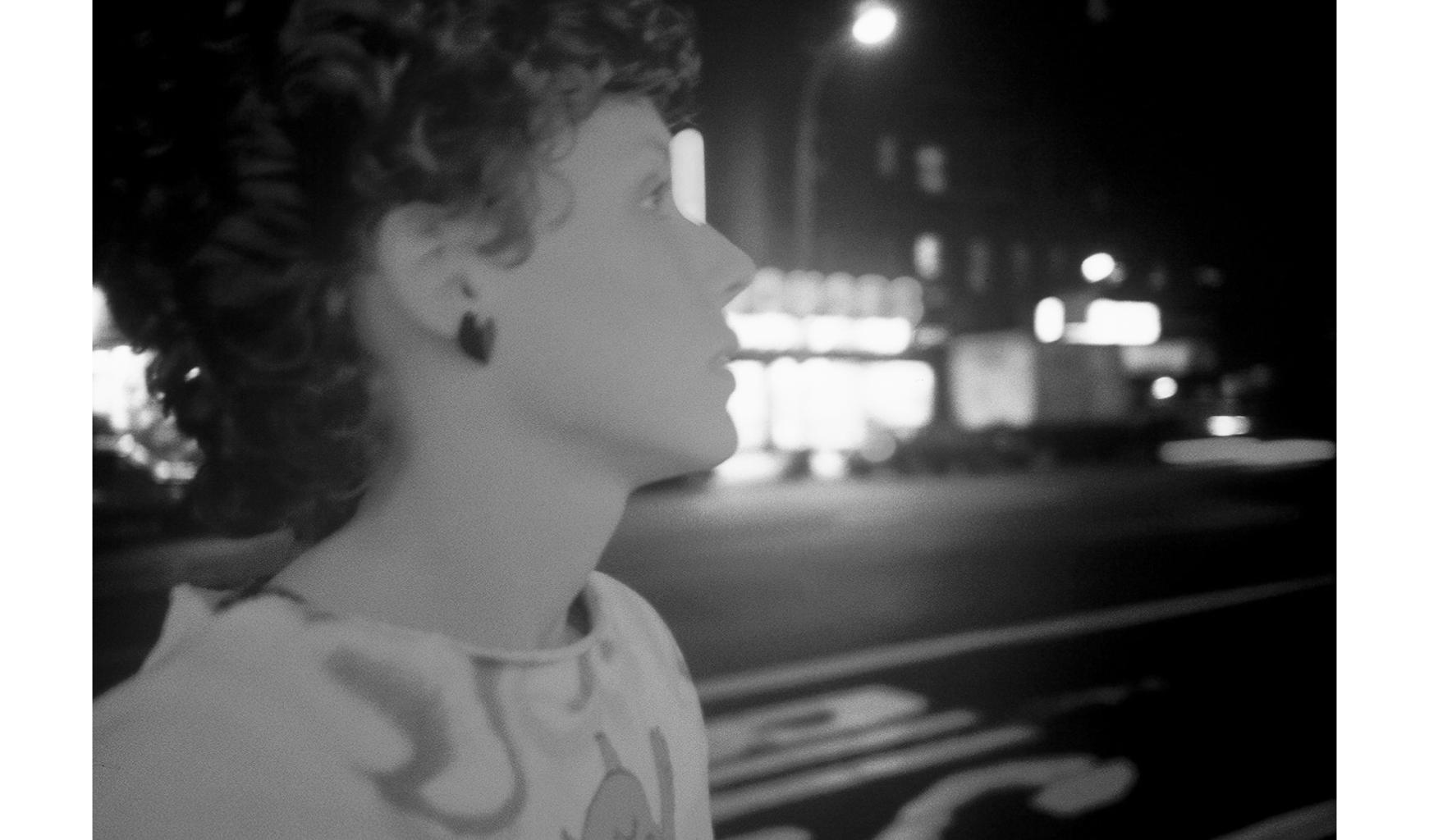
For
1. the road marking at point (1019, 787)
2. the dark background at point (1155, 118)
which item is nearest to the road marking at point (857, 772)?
the road marking at point (1019, 787)

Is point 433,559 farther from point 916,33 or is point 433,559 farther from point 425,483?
point 916,33

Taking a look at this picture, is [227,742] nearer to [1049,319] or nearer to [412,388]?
[412,388]

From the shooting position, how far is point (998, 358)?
8164mm

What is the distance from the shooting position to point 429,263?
0.89 m

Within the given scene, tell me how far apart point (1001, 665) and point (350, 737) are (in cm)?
375

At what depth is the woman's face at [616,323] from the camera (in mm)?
Result: 934

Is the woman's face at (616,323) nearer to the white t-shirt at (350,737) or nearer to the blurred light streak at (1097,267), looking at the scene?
the white t-shirt at (350,737)

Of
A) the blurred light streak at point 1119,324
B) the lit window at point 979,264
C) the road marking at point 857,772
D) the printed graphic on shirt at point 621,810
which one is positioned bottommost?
the road marking at point 857,772

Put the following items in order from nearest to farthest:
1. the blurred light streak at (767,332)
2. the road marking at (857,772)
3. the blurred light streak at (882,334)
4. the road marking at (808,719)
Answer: the road marking at (857,772), the road marking at (808,719), the blurred light streak at (767,332), the blurred light streak at (882,334)

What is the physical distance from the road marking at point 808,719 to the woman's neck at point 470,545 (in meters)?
2.31

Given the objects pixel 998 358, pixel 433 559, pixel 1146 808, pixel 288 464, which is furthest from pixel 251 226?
pixel 998 358

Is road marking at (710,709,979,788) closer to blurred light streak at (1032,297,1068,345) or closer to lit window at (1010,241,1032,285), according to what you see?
lit window at (1010,241,1032,285)

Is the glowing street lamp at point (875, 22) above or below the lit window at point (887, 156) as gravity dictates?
below

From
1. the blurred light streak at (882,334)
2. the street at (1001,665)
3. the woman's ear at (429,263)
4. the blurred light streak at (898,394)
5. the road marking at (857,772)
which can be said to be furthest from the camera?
the blurred light streak at (882,334)
